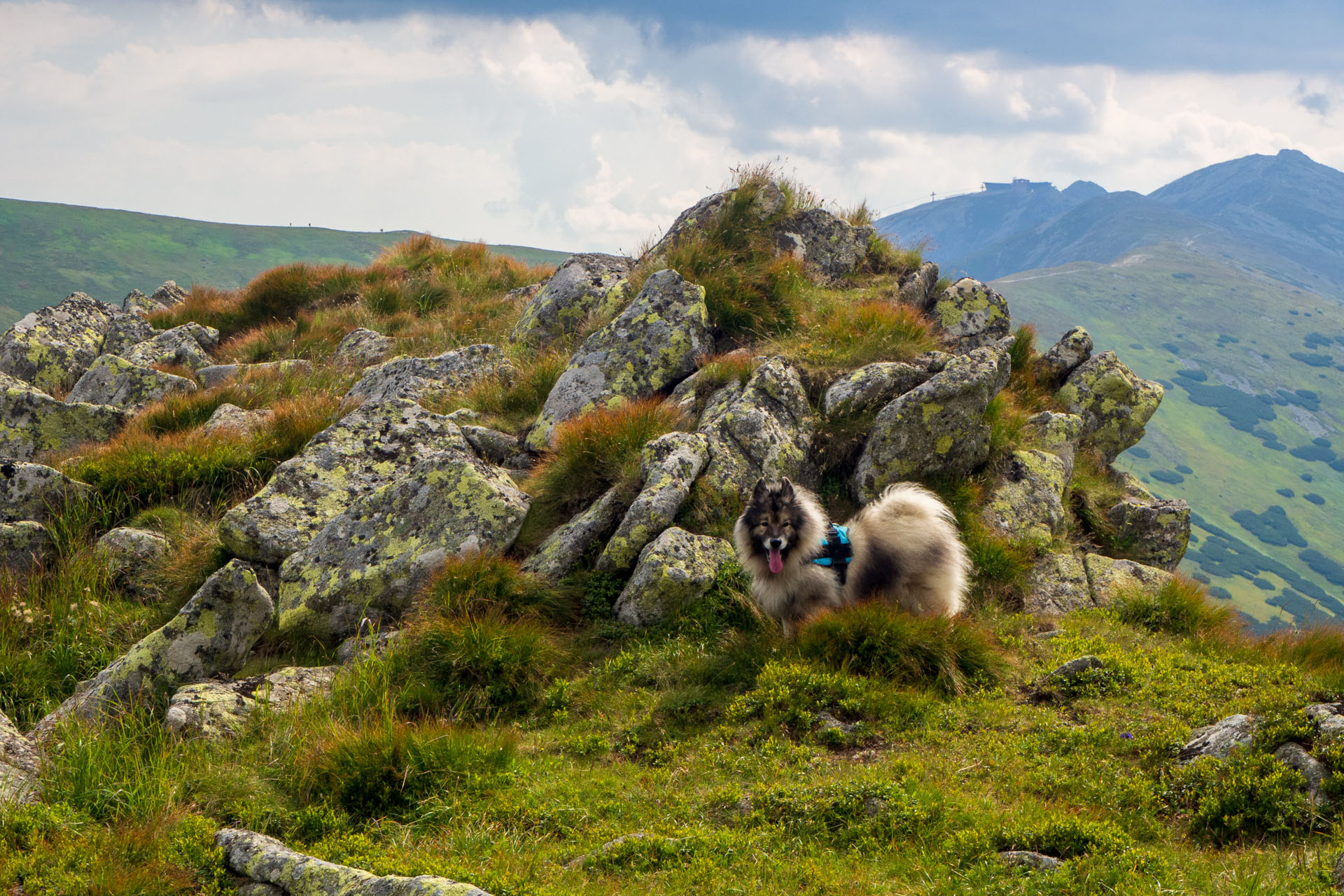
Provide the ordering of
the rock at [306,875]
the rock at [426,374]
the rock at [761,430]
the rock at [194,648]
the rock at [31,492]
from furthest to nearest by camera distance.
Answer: the rock at [426,374]
the rock at [31,492]
the rock at [761,430]
the rock at [194,648]
the rock at [306,875]

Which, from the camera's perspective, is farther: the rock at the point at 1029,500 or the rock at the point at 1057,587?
the rock at the point at 1029,500

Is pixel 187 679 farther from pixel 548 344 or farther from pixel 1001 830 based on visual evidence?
pixel 548 344

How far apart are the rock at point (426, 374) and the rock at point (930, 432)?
746cm

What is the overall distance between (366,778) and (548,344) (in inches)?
484

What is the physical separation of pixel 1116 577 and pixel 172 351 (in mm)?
20581

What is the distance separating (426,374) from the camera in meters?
16.3

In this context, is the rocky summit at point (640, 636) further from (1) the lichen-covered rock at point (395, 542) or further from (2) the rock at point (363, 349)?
(2) the rock at point (363, 349)

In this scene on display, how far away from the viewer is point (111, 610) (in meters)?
10.8

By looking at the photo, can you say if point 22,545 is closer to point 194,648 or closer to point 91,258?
point 194,648

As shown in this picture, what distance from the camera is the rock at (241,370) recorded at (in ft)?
59.7

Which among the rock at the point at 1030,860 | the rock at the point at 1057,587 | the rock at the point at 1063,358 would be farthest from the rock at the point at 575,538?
the rock at the point at 1063,358

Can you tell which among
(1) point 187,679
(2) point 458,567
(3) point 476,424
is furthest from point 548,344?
(1) point 187,679

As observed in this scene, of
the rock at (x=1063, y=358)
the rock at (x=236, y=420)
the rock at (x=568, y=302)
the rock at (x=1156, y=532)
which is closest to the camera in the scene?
the rock at (x=1156, y=532)

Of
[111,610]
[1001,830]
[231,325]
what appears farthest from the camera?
[231,325]
